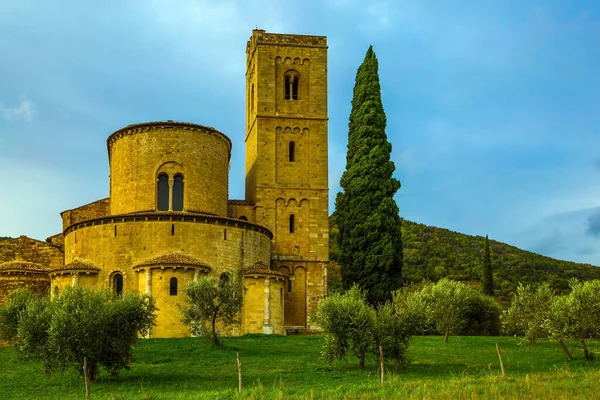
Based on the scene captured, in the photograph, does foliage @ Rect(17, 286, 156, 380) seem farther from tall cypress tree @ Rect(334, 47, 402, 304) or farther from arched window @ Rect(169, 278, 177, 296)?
tall cypress tree @ Rect(334, 47, 402, 304)

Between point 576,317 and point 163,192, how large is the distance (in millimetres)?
22036

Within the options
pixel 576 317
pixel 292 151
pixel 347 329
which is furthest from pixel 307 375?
pixel 292 151

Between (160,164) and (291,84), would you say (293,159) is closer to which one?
(291,84)

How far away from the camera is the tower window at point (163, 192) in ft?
131

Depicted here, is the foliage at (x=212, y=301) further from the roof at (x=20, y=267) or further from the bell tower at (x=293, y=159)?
the bell tower at (x=293, y=159)

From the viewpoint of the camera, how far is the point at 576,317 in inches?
1024

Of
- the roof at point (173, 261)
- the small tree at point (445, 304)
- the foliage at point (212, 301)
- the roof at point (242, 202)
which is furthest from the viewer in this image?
the roof at point (242, 202)

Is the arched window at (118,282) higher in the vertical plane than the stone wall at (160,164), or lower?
lower

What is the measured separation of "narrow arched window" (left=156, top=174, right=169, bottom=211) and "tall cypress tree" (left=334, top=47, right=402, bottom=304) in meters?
Answer: 9.13

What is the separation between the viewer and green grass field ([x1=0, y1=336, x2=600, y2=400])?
20.0 m

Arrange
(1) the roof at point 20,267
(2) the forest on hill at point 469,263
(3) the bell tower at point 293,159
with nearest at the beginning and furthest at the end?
1. (1) the roof at point 20,267
2. (3) the bell tower at point 293,159
3. (2) the forest on hill at point 469,263

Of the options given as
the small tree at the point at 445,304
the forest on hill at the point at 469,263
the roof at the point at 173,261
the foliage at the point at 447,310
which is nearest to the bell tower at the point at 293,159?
the foliage at the point at 447,310

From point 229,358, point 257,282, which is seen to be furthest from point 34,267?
point 229,358

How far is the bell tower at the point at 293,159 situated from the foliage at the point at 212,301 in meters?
11.3
